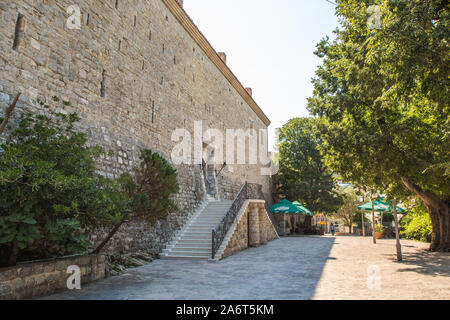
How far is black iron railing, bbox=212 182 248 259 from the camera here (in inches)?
364

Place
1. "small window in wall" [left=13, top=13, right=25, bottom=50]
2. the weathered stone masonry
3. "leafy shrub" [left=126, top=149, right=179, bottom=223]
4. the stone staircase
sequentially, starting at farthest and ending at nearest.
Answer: the stone staircase
"leafy shrub" [left=126, top=149, right=179, bottom=223]
the weathered stone masonry
"small window in wall" [left=13, top=13, right=25, bottom=50]

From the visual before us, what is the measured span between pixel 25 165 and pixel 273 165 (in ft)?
82.7

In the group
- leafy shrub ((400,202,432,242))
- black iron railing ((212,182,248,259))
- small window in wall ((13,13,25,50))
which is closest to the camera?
small window in wall ((13,13,25,50))

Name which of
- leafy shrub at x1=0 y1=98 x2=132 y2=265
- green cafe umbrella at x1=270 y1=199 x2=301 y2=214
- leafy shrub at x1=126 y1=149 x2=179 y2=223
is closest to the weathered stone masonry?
leafy shrub at x1=126 y1=149 x2=179 y2=223

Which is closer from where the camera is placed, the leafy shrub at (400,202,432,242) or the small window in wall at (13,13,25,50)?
the small window in wall at (13,13,25,50)

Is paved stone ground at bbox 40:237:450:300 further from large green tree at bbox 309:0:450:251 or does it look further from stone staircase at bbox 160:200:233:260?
large green tree at bbox 309:0:450:251

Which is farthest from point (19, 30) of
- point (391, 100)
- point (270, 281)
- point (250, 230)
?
point (250, 230)

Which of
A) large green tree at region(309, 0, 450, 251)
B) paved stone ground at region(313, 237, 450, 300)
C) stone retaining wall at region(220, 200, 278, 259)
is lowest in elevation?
paved stone ground at region(313, 237, 450, 300)

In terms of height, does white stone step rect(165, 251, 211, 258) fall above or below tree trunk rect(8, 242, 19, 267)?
below

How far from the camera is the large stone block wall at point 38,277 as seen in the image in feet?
13.5

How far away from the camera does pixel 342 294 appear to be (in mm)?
4863

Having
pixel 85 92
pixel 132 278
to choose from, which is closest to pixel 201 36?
pixel 85 92

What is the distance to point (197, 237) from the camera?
420 inches

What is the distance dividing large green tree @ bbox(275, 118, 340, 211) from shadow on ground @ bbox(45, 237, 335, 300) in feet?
55.8
